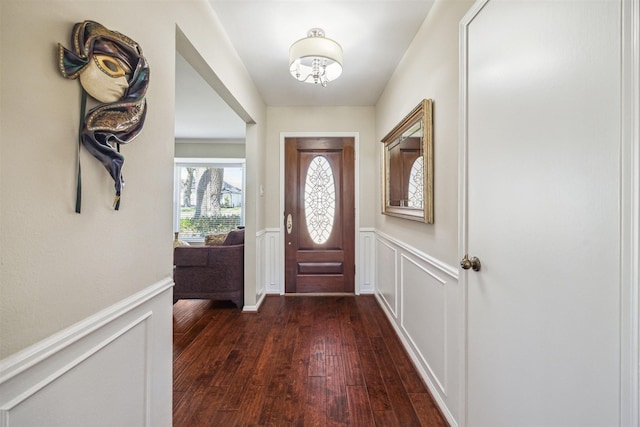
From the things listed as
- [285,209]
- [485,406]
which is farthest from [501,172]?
[285,209]

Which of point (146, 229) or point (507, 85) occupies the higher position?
point (507, 85)

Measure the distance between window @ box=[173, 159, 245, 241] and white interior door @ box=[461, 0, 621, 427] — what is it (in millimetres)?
5157

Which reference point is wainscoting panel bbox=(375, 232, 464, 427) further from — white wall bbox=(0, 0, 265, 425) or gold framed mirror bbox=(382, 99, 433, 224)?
white wall bbox=(0, 0, 265, 425)

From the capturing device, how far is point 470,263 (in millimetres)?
1266

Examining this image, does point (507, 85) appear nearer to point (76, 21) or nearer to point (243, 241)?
point (76, 21)

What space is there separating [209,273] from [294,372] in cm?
165

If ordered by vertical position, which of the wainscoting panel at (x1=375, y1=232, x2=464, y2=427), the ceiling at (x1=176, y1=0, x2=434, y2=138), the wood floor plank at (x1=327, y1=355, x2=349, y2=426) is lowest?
the wood floor plank at (x1=327, y1=355, x2=349, y2=426)

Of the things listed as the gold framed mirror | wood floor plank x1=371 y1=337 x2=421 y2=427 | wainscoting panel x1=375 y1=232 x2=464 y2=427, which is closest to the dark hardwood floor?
wood floor plank x1=371 y1=337 x2=421 y2=427

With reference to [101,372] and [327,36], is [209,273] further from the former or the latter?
[327,36]

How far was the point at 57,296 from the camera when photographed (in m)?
0.73

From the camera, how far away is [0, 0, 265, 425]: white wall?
62 cm

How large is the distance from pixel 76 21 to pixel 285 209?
9.43 ft

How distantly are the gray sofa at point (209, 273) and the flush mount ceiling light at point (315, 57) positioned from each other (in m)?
1.98

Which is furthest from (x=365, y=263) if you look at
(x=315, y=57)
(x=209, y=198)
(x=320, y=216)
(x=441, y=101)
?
(x=209, y=198)
